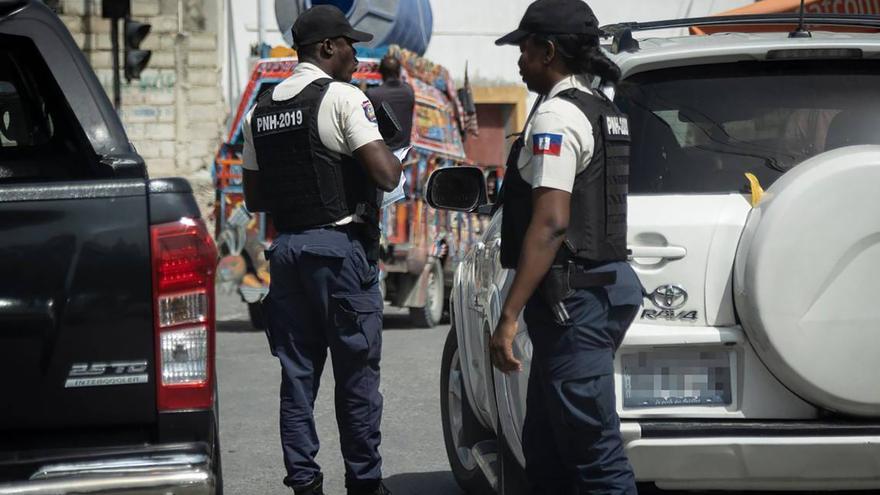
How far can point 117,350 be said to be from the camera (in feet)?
11.5

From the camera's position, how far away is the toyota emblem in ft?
14.0

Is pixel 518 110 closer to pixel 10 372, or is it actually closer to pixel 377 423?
pixel 377 423

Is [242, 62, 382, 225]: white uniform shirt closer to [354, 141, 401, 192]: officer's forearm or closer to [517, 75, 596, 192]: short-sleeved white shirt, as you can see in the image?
[354, 141, 401, 192]: officer's forearm

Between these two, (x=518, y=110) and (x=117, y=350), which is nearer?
(x=117, y=350)

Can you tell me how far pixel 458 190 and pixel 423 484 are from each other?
1562mm

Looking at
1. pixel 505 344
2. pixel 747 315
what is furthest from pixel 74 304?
pixel 747 315

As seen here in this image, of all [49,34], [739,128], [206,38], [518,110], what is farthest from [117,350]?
[518,110]

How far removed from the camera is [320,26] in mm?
5574

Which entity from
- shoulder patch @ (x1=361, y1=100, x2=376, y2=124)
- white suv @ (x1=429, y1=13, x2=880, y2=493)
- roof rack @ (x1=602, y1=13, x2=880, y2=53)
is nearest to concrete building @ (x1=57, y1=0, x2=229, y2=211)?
shoulder patch @ (x1=361, y1=100, x2=376, y2=124)

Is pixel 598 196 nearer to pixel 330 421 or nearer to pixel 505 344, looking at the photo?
pixel 505 344

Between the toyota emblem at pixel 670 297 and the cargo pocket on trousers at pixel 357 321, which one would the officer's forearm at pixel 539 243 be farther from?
the cargo pocket on trousers at pixel 357 321

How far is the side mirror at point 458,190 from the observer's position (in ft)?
17.3

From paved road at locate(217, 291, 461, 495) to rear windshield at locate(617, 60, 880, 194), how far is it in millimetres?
2070

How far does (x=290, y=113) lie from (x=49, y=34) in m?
1.33
